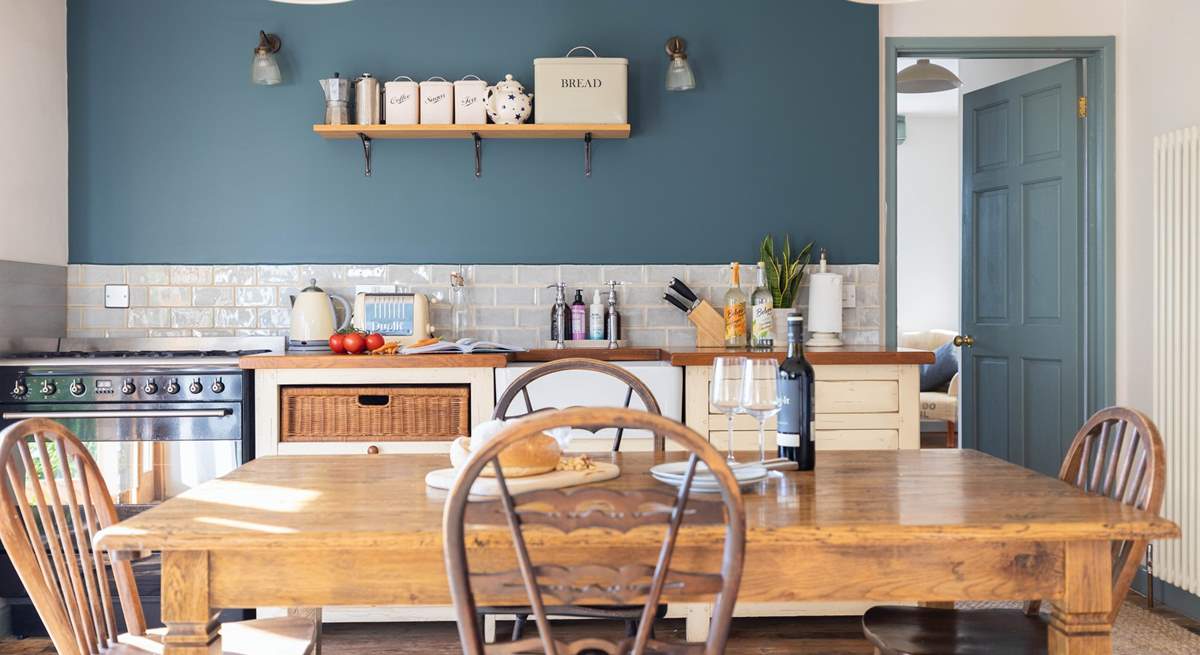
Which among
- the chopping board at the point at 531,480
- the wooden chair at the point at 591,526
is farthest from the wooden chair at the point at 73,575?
the wooden chair at the point at 591,526

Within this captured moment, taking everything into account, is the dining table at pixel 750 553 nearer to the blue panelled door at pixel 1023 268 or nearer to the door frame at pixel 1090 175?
the door frame at pixel 1090 175

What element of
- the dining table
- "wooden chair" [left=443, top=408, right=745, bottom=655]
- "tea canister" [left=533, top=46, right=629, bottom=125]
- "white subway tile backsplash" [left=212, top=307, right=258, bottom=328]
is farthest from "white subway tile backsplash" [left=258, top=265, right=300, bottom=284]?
"wooden chair" [left=443, top=408, right=745, bottom=655]

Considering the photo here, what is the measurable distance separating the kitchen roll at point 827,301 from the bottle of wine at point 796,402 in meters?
2.14

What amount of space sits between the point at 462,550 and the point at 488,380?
2135mm

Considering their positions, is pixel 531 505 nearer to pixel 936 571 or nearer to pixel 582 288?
pixel 936 571

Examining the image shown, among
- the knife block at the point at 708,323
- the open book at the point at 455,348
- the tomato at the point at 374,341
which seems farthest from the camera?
the knife block at the point at 708,323

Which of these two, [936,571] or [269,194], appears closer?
[936,571]

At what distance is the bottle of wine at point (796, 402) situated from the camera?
1862 mm

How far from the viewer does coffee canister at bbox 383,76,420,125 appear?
3.95 meters

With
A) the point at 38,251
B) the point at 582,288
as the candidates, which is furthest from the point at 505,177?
the point at 38,251

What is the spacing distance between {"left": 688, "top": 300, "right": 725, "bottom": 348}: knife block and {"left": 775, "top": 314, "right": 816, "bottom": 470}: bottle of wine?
2.06 meters

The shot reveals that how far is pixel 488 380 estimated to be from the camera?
136 inches

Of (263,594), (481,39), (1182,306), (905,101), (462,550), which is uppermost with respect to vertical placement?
(905,101)

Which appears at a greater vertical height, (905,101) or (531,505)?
(905,101)
